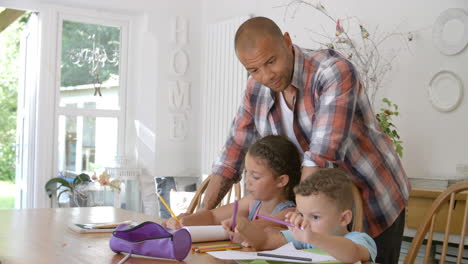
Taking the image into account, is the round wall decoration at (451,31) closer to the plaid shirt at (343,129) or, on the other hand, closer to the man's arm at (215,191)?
the plaid shirt at (343,129)

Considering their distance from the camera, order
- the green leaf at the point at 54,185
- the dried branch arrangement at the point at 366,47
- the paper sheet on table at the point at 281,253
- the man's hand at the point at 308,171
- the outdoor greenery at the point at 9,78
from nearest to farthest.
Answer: the paper sheet on table at the point at 281,253 → the man's hand at the point at 308,171 → the dried branch arrangement at the point at 366,47 → the green leaf at the point at 54,185 → the outdoor greenery at the point at 9,78

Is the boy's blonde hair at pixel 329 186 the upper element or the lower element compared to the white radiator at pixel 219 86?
lower

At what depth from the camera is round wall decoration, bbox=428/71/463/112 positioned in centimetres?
327

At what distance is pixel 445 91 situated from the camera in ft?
10.9

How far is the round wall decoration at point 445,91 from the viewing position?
129 inches

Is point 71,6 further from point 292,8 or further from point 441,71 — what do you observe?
point 441,71

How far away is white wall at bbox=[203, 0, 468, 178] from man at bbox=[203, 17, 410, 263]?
1751 mm

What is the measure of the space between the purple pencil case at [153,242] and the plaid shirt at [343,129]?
0.40m

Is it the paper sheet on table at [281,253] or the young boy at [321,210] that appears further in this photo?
the young boy at [321,210]

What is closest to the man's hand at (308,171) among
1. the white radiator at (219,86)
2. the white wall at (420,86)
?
the white wall at (420,86)

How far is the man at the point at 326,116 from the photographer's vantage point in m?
1.44

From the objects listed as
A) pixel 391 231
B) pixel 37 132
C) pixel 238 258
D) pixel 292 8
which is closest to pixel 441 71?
pixel 292 8

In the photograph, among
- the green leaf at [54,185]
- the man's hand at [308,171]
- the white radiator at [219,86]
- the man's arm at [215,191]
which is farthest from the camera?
the white radiator at [219,86]

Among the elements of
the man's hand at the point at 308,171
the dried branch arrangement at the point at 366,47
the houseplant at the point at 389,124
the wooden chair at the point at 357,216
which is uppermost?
the dried branch arrangement at the point at 366,47
